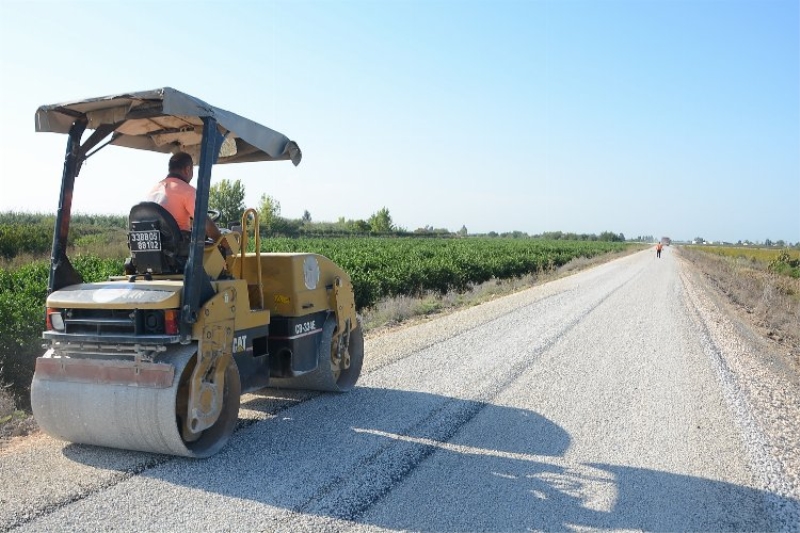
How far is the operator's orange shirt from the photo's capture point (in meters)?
5.50

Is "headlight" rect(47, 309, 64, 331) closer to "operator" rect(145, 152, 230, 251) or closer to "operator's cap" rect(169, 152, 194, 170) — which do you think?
"operator" rect(145, 152, 230, 251)

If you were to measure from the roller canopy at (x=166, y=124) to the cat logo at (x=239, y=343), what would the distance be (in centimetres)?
167

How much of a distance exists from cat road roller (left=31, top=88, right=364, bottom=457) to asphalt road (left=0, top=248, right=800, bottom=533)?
0.34m

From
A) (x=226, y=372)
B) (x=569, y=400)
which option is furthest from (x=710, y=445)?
(x=226, y=372)

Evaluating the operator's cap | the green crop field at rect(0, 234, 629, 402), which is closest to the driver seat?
the operator's cap

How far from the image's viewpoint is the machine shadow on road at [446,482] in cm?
444

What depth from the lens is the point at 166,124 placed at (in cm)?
616

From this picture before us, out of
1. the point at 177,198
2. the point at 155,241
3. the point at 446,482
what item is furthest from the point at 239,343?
the point at 446,482

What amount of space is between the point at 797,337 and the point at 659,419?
11860 millimetres

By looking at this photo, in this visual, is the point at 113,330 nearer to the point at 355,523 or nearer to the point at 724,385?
the point at 355,523

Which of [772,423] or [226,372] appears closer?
[226,372]

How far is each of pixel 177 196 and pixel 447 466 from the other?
3.00 m

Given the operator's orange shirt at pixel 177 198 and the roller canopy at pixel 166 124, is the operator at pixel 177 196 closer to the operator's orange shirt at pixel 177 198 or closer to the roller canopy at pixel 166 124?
the operator's orange shirt at pixel 177 198

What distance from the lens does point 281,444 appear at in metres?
5.76
